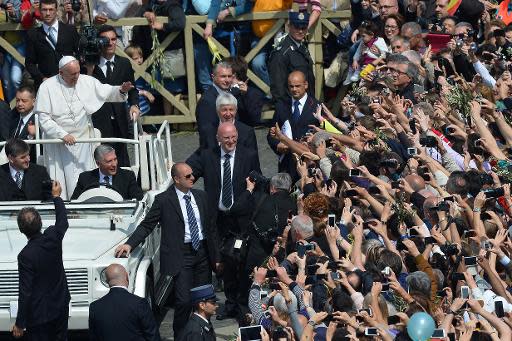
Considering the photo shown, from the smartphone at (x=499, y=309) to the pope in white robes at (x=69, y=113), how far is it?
6.61 meters

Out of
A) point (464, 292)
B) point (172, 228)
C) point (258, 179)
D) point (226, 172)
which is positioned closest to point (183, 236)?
point (172, 228)

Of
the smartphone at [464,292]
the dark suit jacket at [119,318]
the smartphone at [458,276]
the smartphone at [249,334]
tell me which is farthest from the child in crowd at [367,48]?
the smartphone at [249,334]

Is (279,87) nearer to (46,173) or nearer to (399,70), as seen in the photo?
(399,70)

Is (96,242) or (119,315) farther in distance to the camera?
(96,242)

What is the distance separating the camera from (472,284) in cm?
1161

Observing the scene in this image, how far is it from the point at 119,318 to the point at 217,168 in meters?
3.45

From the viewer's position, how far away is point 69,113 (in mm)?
16906

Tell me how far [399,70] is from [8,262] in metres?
4.98

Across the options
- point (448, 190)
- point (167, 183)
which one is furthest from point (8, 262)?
point (448, 190)

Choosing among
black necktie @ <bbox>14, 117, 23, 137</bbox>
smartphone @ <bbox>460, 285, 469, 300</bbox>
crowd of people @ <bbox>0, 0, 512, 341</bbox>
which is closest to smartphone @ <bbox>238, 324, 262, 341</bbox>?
crowd of people @ <bbox>0, 0, 512, 341</bbox>

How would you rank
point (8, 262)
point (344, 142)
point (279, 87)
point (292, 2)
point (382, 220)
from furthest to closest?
point (292, 2) → point (279, 87) → point (344, 142) → point (8, 262) → point (382, 220)

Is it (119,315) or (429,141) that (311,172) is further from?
(119,315)

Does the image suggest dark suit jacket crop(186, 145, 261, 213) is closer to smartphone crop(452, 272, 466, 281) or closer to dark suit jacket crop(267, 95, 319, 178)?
dark suit jacket crop(267, 95, 319, 178)

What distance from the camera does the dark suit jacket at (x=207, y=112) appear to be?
17.0 metres
